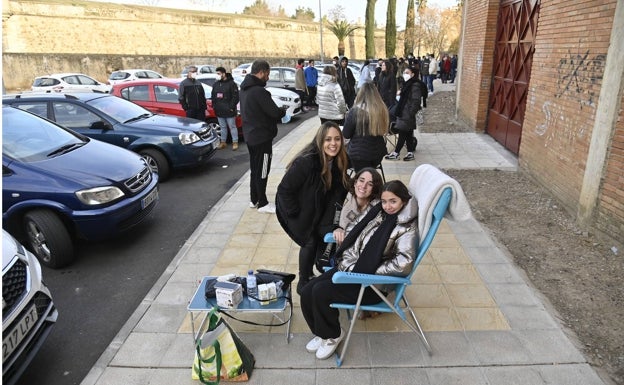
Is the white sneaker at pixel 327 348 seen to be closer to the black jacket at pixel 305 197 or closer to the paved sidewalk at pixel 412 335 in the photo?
the paved sidewalk at pixel 412 335

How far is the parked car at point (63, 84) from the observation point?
58.7 feet

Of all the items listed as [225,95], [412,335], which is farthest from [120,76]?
[412,335]

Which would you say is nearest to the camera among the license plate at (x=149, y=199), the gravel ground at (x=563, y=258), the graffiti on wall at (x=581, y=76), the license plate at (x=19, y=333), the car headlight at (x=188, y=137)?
the license plate at (x=19, y=333)

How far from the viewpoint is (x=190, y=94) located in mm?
9531

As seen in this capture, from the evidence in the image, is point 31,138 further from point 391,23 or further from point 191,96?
point 391,23

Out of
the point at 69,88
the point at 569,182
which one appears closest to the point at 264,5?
the point at 69,88

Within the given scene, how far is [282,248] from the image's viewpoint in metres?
4.99

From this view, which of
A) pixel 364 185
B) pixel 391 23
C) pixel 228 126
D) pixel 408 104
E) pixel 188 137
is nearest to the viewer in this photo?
pixel 364 185

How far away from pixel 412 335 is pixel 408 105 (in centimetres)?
562

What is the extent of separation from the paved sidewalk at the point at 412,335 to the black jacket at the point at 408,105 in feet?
12.0

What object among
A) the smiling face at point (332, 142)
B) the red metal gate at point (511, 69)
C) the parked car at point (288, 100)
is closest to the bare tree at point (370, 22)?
the parked car at point (288, 100)

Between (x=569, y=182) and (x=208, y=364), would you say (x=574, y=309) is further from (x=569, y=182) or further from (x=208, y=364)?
(x=208, y=364)

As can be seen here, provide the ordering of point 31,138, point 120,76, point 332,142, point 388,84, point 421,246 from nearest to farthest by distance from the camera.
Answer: point 421,246 → point 332,142 → point 31,138 → point 388,84 → point 120,76

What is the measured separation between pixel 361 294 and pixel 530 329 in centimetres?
156
